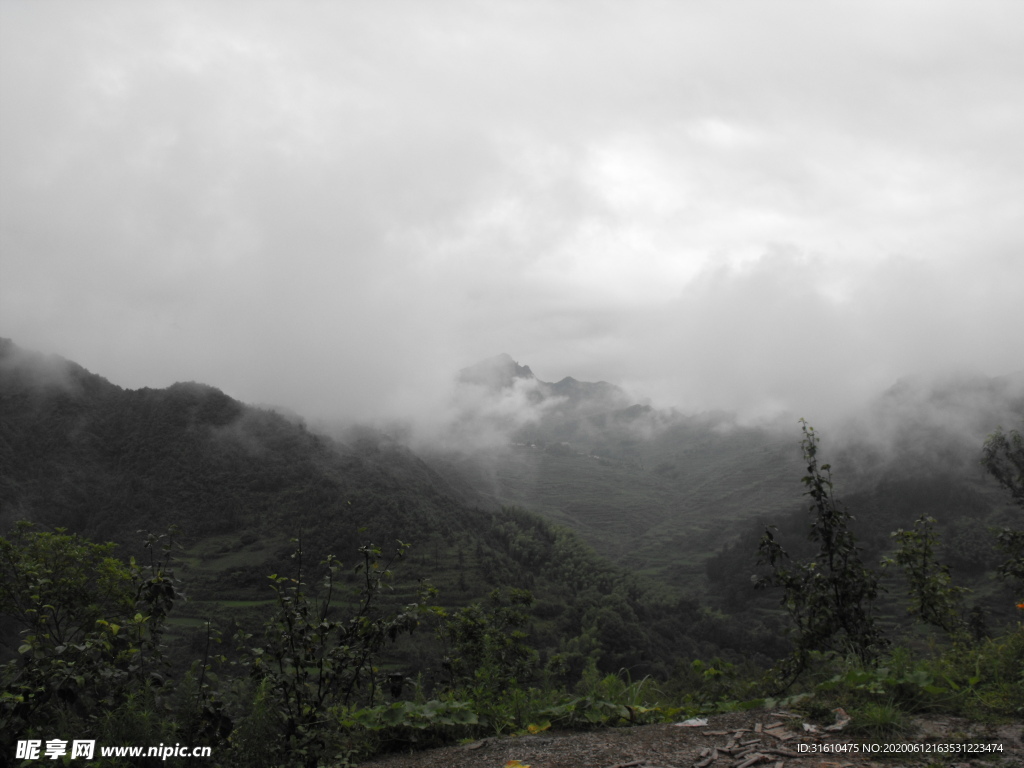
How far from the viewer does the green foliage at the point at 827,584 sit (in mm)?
7605

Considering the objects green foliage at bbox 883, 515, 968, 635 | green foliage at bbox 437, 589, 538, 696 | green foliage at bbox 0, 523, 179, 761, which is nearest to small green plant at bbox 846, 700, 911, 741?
green foliage at bbox 883, 515, 968, 635

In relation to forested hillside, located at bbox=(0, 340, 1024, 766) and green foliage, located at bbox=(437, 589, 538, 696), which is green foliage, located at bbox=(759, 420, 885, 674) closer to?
forested hillside, located at bbox=(0, 340, 1024, 766)

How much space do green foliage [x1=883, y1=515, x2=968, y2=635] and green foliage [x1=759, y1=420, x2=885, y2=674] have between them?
0.52m

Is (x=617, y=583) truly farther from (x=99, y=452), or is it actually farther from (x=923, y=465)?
(x=923, y=465)

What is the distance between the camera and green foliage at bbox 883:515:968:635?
7.62m

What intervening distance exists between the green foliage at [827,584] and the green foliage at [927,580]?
0.52 metres

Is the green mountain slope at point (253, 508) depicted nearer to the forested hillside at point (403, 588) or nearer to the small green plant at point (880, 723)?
the forested hillside at point (403, 588)

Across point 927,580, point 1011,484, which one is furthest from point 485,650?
→ point 1011,484

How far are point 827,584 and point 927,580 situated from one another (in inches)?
51.4

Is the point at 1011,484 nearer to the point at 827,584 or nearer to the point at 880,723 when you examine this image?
the point at 827,584

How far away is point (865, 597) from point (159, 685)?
8755 mm

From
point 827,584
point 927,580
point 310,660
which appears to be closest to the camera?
point 310,660

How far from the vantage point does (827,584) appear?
26.1 feet

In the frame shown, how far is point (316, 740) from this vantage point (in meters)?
4.38
